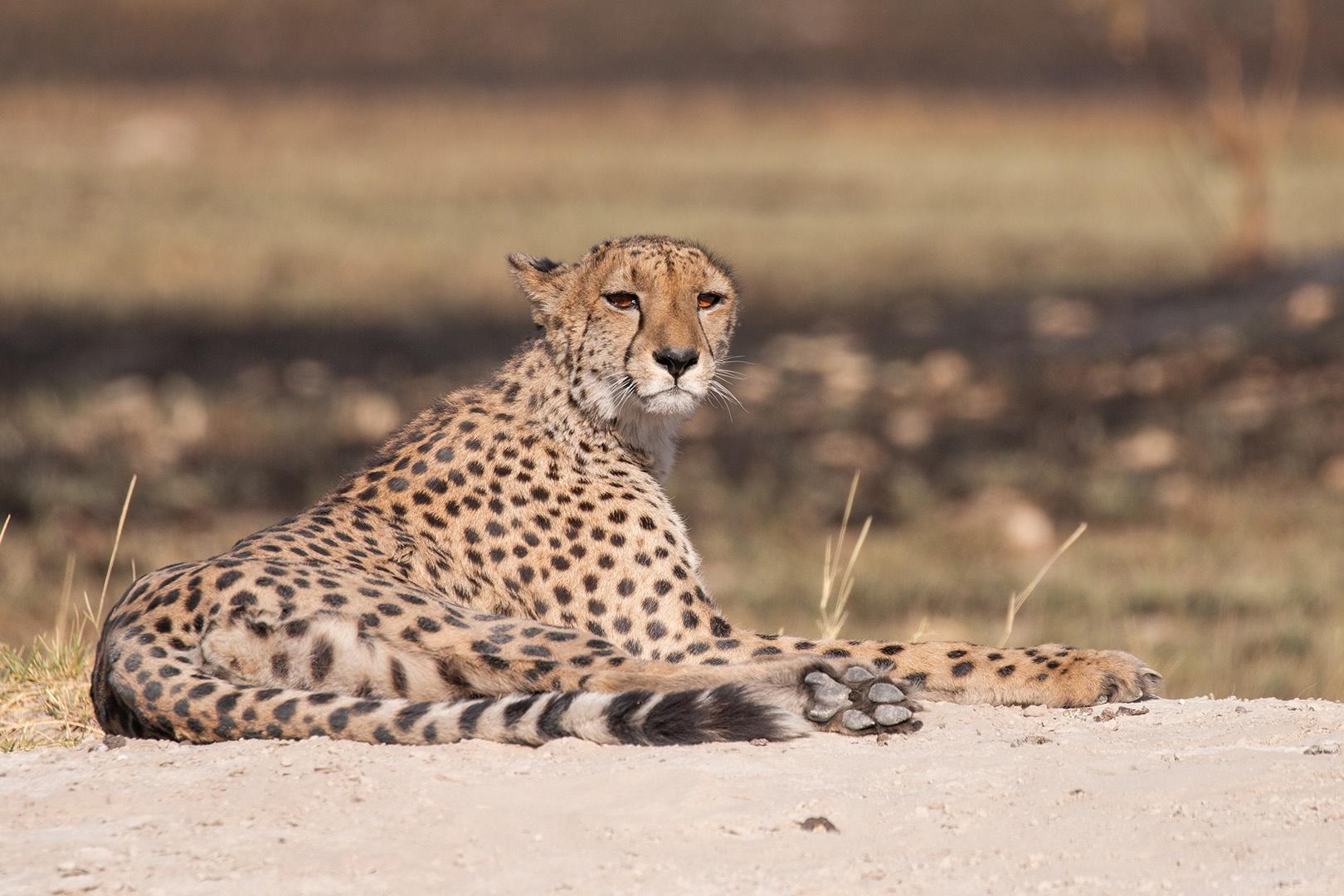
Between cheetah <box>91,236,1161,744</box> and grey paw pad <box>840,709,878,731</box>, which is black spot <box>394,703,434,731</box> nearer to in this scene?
cheetah <box>91,236,1161,744</box>

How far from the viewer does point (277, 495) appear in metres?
10.1

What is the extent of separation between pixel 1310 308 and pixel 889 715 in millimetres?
9620

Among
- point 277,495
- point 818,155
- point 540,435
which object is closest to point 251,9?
point 818,155

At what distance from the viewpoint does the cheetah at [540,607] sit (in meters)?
3.62

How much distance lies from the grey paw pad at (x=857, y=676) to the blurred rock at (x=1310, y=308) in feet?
30.2

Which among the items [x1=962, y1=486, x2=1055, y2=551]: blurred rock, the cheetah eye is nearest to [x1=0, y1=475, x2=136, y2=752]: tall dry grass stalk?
the cheetah eye

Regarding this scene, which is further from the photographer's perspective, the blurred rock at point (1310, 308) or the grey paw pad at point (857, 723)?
the blurred rock at point (1310, 308)

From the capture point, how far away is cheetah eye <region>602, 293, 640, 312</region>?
4699 mm

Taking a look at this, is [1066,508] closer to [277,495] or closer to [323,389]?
[277,495]

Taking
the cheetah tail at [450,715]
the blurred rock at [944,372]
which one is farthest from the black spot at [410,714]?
the blurred rock at [944,372]

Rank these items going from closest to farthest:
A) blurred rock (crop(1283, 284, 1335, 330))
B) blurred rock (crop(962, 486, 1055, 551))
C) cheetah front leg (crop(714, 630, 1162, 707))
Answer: cheetah front leg (crop(714, 630, 1162, 707)), blurred rock (crop(962, 486, 1055, 551)), blurred rock (crop(1283, 284, 1335, 330))

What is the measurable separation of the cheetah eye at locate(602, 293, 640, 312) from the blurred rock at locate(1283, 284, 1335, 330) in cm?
849

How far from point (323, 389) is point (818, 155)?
14235 millimetres

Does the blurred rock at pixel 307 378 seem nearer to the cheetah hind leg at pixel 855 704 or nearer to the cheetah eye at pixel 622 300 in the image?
the cheetah eye at pixel 622 300
